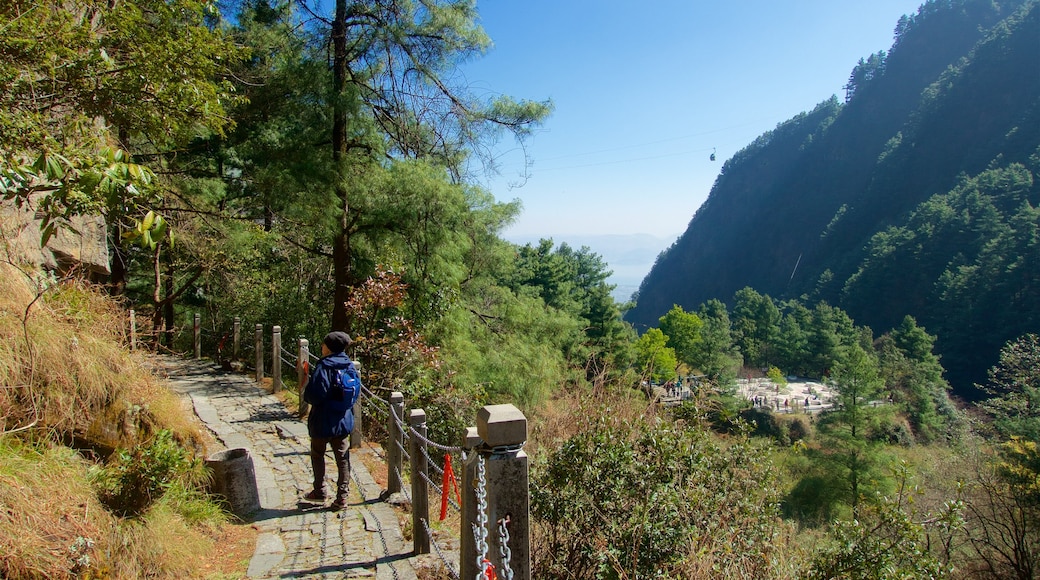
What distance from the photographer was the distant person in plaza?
4441 millimetres

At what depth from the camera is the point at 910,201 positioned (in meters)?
108

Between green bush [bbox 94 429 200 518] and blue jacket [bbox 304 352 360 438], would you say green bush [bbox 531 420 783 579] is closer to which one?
blue jacket [bbox 304 352 360 438]

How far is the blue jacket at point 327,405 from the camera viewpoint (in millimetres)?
4426

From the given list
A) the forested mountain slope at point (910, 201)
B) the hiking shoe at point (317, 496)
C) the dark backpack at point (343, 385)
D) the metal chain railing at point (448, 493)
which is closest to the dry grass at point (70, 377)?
the hiking shoe at point (317, 496)

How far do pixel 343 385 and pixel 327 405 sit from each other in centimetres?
22

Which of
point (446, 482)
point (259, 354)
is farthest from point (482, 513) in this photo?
point (259, 354)

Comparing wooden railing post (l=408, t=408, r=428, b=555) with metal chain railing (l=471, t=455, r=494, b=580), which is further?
wooden railing post (l=408, t=408, r=428, b=555)

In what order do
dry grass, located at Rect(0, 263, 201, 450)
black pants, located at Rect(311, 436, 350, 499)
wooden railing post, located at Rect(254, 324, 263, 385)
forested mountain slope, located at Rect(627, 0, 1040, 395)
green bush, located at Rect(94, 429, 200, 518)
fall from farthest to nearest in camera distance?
forested mountain slope, located at Rect(627, 0, 1040, 395) → wooden railing post, located at Rect(254, 324, 263, 385) → black pants, located at Rect(311, 436, 350, 499) → dry grass, located at Rect(0, 263, 201, 450) → green bush, located at Rect(94, 429, 200, 518)

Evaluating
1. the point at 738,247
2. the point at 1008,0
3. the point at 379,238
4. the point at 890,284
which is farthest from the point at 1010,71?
the point at 379,238

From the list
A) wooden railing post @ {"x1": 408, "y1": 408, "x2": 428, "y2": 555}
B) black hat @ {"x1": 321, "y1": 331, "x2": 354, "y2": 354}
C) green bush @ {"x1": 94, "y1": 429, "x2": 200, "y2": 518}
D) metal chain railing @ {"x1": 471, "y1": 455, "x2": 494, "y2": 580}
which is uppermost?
black hat @ {"x1": 321, "y1": 331, "x2": 354, "y2": 354}

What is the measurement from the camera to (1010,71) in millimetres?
98438

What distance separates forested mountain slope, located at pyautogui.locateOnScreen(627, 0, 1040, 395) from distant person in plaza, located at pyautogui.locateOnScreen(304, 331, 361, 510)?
77810mm

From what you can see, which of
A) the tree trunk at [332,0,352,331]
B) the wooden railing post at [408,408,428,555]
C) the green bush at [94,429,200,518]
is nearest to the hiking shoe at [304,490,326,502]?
the wooden railing post at [408,408,428,555]

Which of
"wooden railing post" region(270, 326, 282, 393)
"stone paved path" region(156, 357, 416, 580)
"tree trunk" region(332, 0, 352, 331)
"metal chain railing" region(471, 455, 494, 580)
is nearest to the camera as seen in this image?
"metal chain railing" region(471, 455, 494, 580)
